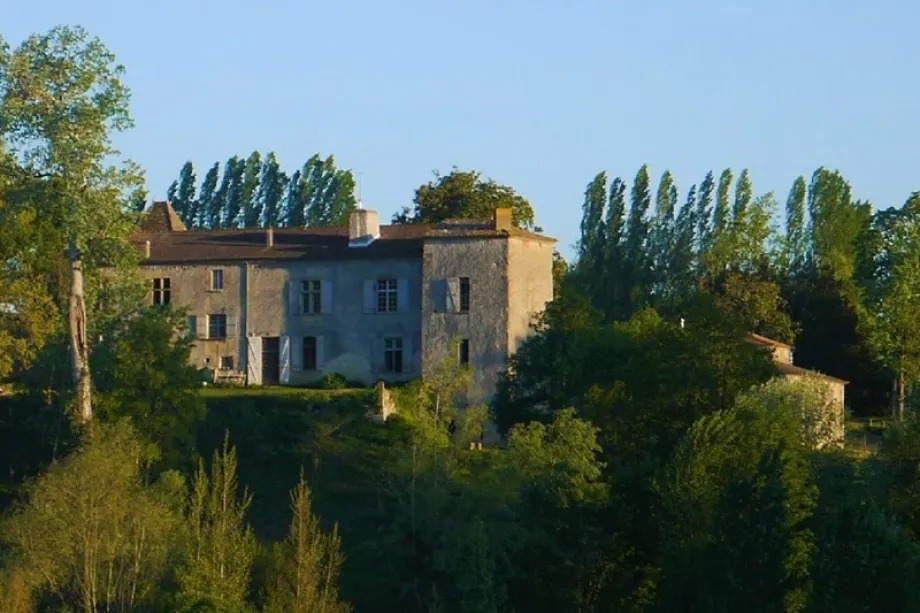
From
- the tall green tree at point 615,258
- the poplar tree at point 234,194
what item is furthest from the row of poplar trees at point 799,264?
the poplar tree at point 234,194

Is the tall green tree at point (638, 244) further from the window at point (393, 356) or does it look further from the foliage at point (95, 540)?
the foliage at point (95, 540)

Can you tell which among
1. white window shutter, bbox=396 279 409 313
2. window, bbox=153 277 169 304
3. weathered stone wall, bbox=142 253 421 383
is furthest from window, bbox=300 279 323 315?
window, bbox=153 277 169 304

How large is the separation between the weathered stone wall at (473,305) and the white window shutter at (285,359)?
15.5 ft

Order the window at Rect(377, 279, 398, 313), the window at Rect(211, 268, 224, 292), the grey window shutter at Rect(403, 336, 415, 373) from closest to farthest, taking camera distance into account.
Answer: the grey window shutter at Rect(403, 336, 415, 373), the window at Rect(377, 279, 398, 313), the window at Rect(211, 268, 224, 292)

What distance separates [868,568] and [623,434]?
13.0 meters

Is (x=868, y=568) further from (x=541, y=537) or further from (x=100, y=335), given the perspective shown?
(x=100, y=335)

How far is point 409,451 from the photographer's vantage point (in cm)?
5000

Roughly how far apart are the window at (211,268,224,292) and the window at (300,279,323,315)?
2.84m

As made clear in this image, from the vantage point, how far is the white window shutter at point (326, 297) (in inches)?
2410

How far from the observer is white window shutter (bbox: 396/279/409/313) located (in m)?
60.5

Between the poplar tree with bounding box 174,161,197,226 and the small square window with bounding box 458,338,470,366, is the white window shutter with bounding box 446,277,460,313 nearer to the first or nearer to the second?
the small square window with bounding box 458,338,470,366

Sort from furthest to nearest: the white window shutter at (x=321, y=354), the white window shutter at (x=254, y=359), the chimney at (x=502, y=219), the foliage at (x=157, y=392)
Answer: the white window shutter at (x=254, y=359) < the white window shutter at (x=321, y=354) < the chimney at (x=502, y=219) < the foliage at (x=157, y=392)

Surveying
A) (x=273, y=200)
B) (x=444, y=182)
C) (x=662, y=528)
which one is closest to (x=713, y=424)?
(x=662, y=528)

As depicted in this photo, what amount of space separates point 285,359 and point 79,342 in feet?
32.7
